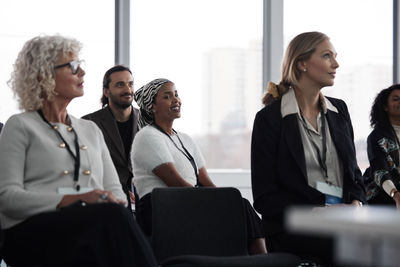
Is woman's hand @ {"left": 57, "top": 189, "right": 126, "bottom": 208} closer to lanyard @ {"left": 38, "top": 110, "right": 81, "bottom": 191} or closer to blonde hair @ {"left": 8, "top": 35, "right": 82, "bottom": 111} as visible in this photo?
lanyard @ {"left": 38, "top": 110, "right": 81, "bottom": 191}

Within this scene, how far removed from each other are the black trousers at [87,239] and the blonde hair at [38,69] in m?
0.58

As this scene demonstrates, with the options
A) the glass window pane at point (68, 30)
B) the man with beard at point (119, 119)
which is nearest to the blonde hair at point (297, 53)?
the man with beard at point (119, 119)

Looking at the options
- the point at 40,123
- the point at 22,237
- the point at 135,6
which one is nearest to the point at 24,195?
the point at 22,237

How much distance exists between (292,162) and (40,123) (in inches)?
41.9

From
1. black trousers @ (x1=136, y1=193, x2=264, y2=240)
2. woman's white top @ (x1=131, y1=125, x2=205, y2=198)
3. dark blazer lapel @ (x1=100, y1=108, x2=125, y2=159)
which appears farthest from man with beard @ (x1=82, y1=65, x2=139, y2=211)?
black trousers @ (x1=136, y1=193, x2=264, y2=240)

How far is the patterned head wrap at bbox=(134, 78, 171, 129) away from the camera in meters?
3.90

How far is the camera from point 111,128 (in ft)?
13.6

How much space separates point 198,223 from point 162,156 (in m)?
0.91

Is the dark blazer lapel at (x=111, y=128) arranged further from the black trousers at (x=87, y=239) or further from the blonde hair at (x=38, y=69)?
the black trousers at (x=87, y=239)

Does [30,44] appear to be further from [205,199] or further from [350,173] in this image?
[350,173]

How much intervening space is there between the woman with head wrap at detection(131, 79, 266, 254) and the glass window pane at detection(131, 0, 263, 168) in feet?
5.55

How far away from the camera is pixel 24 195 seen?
7.77 feet

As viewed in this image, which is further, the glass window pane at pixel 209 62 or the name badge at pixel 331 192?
the glass window pane at pixel 209 62

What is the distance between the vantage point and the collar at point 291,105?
2.86 metres
